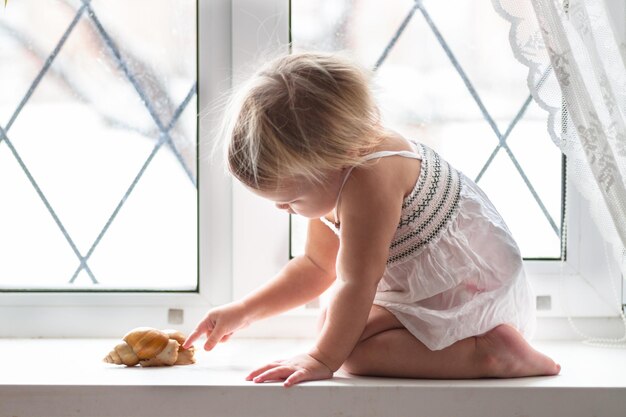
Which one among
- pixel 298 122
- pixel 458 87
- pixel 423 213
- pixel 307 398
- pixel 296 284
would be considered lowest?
pixel 307 398

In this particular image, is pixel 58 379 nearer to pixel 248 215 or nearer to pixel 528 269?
pixel 248 215

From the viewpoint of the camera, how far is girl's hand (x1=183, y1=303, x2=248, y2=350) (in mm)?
1229

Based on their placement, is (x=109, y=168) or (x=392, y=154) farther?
(x=109, y=168)

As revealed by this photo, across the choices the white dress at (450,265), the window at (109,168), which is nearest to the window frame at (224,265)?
the window at (109,168)

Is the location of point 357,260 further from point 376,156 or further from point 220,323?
point 220,323

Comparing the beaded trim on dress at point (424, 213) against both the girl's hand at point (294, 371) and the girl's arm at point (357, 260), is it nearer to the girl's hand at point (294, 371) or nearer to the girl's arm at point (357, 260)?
the girl's arm at point (357, 260)

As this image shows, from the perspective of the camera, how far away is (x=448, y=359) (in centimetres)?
110

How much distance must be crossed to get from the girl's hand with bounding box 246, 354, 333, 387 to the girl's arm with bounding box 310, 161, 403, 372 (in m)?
0.01

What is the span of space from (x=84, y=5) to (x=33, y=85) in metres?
0.16

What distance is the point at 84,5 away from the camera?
141 cm

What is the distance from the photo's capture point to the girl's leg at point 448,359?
3.61ft

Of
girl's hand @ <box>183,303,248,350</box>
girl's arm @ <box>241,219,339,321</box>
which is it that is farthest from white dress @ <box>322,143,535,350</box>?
girl's hand @ <box>183,303,248,350</box>

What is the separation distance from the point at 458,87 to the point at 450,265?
14.4 inches

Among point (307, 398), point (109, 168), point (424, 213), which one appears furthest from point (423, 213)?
point (109, 168)
